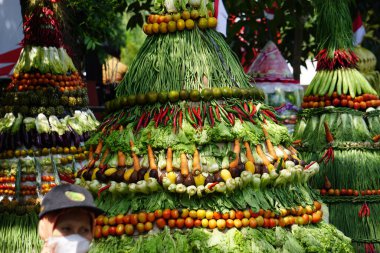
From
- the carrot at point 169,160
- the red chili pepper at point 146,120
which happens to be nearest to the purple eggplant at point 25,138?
the red chili pepper at point 146,120

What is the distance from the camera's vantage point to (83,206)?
10.5ft

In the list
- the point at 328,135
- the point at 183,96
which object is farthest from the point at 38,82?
the point at 183,96

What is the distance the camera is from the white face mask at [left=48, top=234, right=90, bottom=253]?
3.20 metres

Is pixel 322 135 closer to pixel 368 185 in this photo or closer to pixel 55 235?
pixel 368 185

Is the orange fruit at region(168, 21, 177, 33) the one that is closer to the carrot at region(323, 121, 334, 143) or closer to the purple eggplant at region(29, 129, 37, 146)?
the carrot at region(323, 121, 334, 143)

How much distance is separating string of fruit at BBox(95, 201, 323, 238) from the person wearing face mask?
1.01 meters

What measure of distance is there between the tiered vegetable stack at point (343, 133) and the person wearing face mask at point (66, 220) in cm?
420

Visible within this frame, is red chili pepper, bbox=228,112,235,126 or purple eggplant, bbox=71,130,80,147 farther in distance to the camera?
purple eggplant, bbox=71,130,80,147

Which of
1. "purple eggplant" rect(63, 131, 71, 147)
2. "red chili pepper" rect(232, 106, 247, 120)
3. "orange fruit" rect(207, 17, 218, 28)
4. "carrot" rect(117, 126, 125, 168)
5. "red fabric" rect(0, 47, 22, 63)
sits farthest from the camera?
"red fabric" rect(0, 47, 22, 63)

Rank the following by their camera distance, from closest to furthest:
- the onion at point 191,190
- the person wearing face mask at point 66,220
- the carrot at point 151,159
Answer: the person wearing face mask at point 66,220, the onion at point 191,190, the carrot at point 151,159

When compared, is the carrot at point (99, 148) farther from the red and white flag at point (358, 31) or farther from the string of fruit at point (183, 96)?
the red and white flag at point (358, 31)

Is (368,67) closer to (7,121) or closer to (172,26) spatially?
(7,121)

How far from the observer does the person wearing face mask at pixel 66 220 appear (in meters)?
3.20

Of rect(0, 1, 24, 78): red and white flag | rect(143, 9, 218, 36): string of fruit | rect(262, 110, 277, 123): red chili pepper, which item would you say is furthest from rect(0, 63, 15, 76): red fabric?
rect(262, 110, 277, 123): red chili pepper
